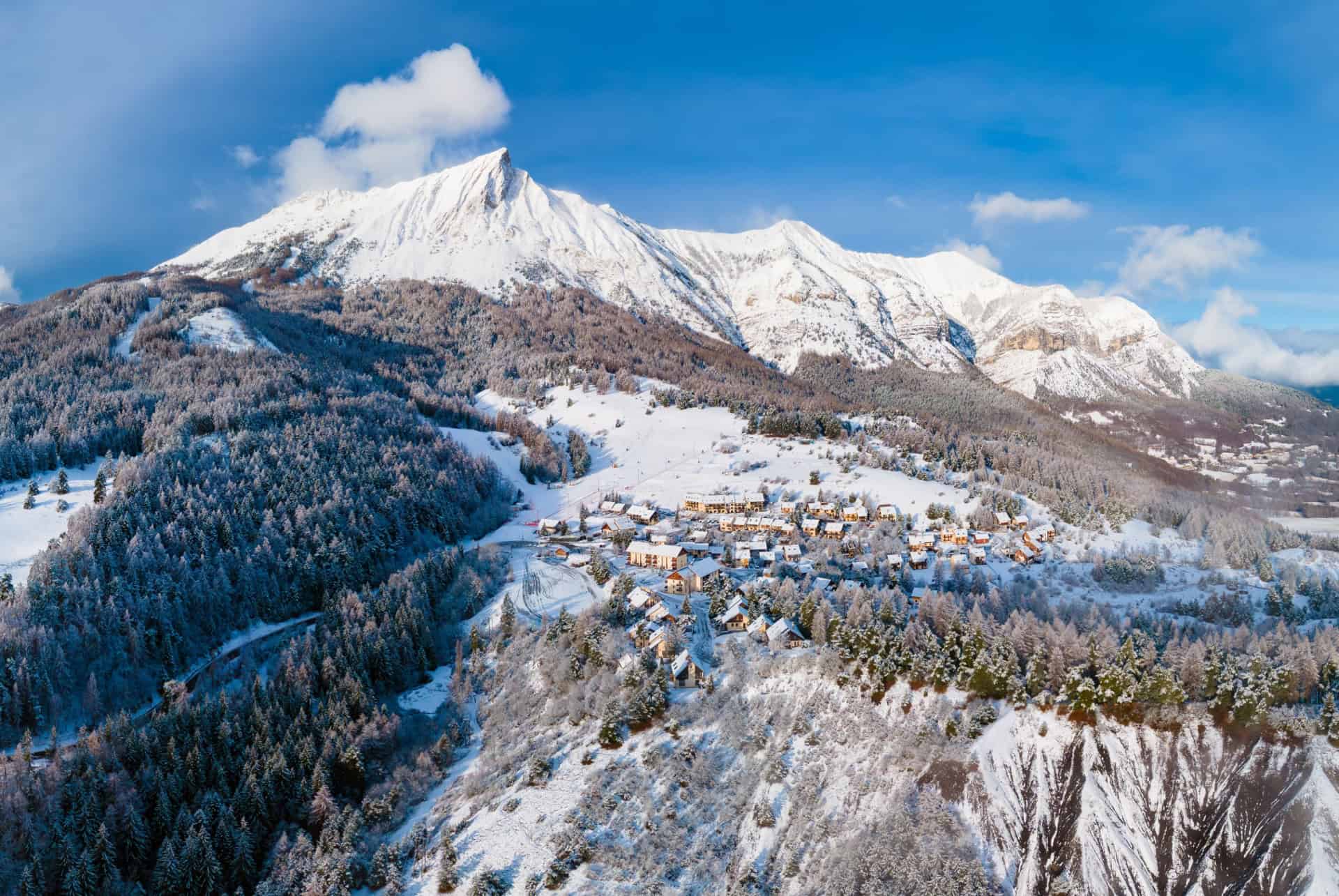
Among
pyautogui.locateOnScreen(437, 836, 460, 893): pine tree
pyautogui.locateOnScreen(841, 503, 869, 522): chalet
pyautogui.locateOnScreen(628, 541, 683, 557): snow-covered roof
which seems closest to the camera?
pyautogui.locateOnScreen(437, 836, 460, 893): pine tree

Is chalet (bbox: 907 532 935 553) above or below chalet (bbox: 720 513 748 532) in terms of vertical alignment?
above

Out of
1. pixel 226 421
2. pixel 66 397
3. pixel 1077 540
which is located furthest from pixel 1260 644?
pixel 66 397

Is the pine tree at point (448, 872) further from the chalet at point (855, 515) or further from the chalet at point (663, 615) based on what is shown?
the chalet at point (855, 515)

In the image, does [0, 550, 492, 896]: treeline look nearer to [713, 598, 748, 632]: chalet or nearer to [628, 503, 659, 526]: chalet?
[713, 598, 748, 632]: chalet

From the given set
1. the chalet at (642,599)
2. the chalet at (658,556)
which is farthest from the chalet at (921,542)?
the chalet at (642,599)

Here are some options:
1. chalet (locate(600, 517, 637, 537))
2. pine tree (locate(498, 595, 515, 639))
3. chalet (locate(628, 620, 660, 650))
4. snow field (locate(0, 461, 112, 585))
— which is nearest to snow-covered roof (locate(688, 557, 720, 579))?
chalet (locate(628, 620, 660, 650))

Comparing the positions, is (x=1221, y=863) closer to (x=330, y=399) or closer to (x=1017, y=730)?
(x=1017, y=730)

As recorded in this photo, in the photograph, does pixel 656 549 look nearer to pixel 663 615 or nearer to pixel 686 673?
pixel 663 615

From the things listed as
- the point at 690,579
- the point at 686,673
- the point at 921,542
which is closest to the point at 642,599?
the point at 690,579
